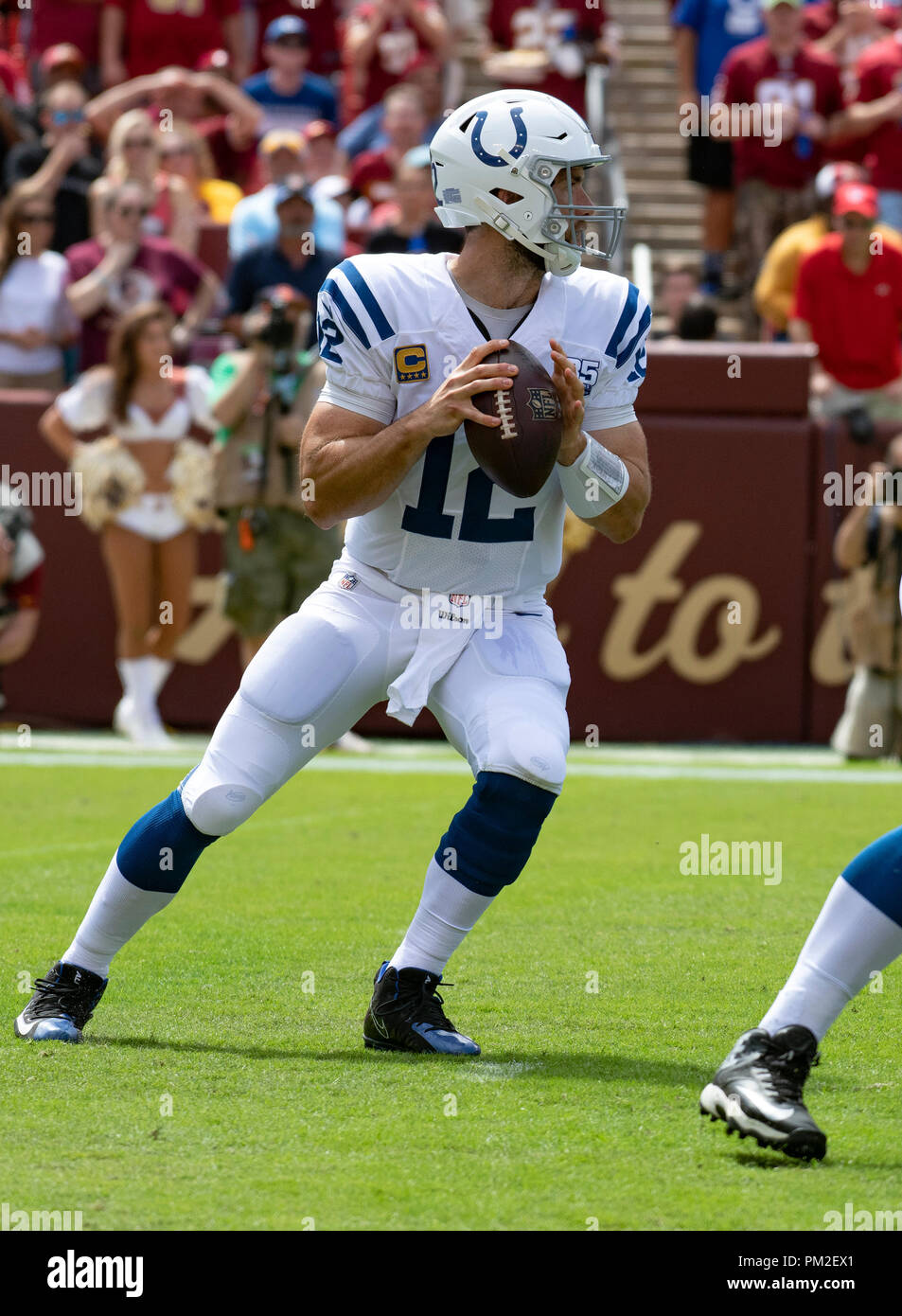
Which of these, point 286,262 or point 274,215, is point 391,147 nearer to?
point 274,215

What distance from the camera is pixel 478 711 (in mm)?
4168

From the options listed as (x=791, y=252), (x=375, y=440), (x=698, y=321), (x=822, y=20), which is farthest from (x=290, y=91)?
(x=375, y=440)

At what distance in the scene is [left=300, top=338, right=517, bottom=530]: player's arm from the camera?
401cm

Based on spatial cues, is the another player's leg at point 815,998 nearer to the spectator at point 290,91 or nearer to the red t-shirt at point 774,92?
the red t-shirt at point 774,92

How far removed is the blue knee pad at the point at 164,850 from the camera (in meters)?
4.25

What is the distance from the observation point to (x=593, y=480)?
4.15 m

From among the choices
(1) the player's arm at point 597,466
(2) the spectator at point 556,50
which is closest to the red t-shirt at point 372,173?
(2) the spectator at point 556,50

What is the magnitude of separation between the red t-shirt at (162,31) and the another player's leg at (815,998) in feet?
35.8

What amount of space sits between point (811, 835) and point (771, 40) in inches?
258

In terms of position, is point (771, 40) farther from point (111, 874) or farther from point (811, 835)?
point (111, 874)

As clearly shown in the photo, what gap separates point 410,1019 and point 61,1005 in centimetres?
77

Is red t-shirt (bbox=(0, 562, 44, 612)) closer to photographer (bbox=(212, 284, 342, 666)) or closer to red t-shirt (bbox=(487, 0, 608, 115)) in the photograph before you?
photographer (bbox=(212, 284, 342, 666))

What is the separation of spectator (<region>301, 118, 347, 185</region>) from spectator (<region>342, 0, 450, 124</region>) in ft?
4.61

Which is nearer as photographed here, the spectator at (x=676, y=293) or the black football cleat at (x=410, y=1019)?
the black football cleat at (x=410, y=1019)
